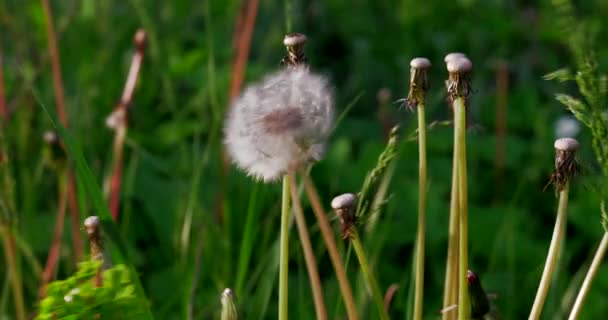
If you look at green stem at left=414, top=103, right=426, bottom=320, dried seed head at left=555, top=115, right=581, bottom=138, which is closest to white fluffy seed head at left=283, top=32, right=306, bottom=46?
green stem at left=414, top=103, right=426, bottom=320

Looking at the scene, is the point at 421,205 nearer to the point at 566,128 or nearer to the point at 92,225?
the point at 92,225

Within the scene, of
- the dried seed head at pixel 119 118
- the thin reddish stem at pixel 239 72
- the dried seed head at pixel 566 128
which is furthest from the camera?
the dried seed head at pixel 566 128

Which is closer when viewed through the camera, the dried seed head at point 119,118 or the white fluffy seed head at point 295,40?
the white fluffy seed head at point 295,40

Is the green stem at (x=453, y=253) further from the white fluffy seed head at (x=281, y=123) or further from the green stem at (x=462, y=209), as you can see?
the white fluffy seed head at (x=281, y=123)

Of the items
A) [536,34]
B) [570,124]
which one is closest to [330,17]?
[536,34]

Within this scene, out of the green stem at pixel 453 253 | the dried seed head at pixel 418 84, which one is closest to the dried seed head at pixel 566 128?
the green stem at pixel 453 253

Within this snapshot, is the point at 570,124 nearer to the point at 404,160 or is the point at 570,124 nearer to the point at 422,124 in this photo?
the point at 404,160

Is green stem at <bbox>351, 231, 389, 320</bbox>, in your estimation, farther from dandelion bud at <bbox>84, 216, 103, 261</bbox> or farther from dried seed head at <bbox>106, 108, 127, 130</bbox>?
dried seed head at <bbox>106, 108, 127, 130</bbox>
